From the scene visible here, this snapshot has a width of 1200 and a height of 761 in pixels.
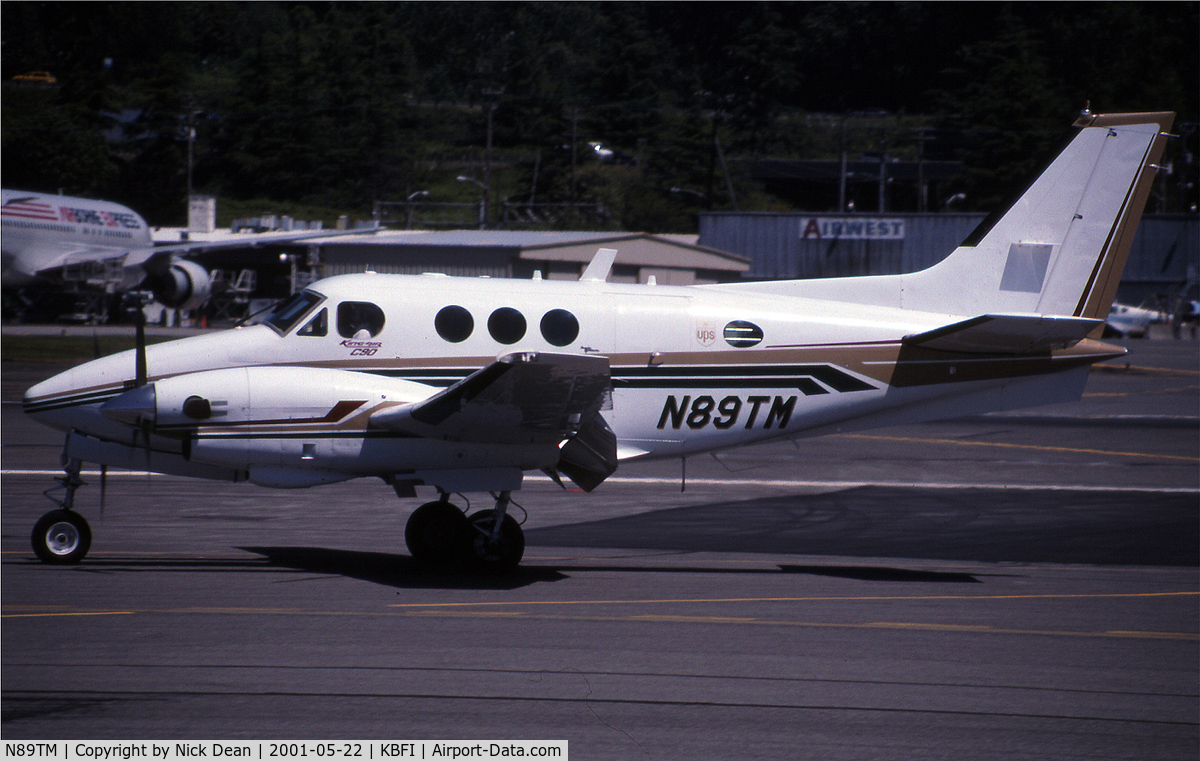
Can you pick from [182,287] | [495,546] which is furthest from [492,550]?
[182,287]

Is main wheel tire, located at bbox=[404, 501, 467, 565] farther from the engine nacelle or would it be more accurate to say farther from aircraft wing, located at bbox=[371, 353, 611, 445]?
the engine nacelle

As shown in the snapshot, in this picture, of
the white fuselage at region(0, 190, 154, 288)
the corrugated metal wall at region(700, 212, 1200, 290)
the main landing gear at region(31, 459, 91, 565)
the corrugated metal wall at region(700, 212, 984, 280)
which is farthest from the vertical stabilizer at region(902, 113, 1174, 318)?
the corrugated metal wall at region(700, 212, 984, 280)

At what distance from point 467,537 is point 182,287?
3030cm

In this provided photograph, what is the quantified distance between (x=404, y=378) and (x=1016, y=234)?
6983 mm

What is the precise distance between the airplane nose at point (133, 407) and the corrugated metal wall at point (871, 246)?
5311 cm

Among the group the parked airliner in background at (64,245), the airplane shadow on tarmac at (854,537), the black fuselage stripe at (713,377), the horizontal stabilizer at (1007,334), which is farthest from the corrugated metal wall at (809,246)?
the black fuselage stripe at (713,377)

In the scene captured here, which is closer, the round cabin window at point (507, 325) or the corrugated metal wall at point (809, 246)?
the round cabin window at point (507, 325)

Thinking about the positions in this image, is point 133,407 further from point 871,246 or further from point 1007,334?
point 871,246

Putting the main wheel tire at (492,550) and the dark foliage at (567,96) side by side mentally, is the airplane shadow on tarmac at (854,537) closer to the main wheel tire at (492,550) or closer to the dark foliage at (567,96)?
the main wheel tire at (492,550)

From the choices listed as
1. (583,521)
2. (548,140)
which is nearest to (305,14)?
(548,140)

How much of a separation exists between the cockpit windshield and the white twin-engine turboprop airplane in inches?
1.2

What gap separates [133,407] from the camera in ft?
34.1

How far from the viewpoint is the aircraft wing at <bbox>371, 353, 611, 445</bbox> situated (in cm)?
976

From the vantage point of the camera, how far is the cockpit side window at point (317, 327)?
1112 centimetres
